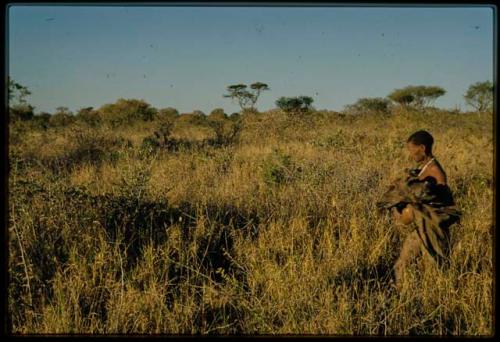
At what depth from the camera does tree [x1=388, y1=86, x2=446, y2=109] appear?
2893cm

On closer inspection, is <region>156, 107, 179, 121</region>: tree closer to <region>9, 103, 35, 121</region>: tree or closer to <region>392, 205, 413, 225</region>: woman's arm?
<region>9, 103, 35, 121</region>: tree

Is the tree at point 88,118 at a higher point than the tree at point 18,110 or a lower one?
higher

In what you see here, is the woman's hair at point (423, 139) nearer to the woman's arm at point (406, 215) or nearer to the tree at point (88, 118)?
the woman's arm at point (406, 215)

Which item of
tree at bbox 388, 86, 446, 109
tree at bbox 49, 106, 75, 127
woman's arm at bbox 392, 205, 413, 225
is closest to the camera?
woman's arm at bbox 392, 205, 413, 225

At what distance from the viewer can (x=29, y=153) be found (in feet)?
27.4

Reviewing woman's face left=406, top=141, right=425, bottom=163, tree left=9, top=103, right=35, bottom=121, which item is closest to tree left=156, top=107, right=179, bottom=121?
tree left=9, top=103, right=35, bottom=121

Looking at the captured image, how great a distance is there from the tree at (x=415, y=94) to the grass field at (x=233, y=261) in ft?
85.0

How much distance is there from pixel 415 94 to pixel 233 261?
30310mm

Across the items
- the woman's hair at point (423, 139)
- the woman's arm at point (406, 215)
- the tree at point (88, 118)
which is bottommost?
the woman's arm at point (406, 215)

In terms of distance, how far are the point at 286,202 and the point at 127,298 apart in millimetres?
2295

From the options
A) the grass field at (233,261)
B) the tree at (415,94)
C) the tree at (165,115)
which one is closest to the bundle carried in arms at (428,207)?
the grass field at (233,261)

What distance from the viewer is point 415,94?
30.0 metres

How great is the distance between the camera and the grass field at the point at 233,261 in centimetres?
261

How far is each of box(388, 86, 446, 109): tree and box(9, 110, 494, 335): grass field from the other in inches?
1020
